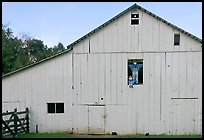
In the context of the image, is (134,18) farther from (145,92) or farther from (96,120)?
(96,120)

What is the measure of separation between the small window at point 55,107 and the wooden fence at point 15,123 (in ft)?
4.69

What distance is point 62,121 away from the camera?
16484 millimetres

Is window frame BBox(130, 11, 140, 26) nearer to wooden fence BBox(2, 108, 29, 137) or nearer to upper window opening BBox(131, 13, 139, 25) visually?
upper window opening BBox(131, 13, 139, 25)

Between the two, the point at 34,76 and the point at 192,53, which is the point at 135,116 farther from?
the point at 34,76

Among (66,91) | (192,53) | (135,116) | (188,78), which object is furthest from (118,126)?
(192,53)

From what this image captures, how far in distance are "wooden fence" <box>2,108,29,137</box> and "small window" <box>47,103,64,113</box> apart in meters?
1.43

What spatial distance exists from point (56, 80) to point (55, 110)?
1.95m

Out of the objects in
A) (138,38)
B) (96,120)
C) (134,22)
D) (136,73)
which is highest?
(134,22)

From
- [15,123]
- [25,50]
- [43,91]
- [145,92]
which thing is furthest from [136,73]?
[25,50]

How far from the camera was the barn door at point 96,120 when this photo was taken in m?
16.4

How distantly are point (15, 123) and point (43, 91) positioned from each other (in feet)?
8.91

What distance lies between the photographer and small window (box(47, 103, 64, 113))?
1661 cm

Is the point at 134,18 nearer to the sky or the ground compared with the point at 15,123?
nearer to the sky

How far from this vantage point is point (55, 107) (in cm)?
1664
